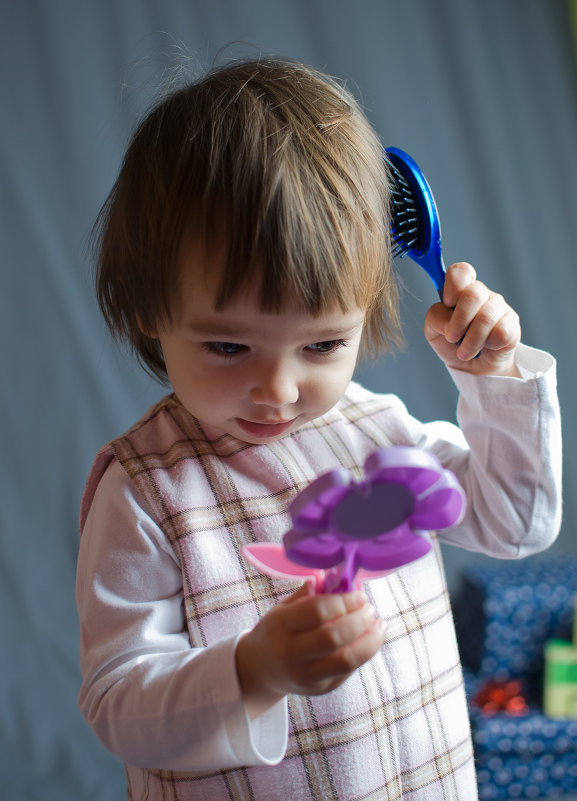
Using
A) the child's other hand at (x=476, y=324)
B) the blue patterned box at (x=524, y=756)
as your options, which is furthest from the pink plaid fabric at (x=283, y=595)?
the blue patterned box at (x=524, y=756)

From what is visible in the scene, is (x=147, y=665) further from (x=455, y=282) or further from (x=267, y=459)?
(x=455, y=282)

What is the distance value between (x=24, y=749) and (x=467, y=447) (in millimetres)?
920

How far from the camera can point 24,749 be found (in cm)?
129

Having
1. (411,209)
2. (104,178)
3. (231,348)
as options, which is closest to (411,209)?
(411,209)

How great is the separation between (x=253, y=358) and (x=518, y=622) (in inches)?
37.3

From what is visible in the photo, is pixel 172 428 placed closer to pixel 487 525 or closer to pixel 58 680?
pixel 487 525

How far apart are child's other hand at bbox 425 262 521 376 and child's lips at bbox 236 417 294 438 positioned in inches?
6.4

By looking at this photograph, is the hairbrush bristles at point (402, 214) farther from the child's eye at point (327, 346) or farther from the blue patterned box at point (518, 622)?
the blue patterned box at point (518, 622)

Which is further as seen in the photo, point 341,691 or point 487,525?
point 487,525

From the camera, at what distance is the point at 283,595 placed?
0.62 meters

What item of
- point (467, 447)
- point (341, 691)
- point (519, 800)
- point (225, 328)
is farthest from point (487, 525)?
point (519, 800)

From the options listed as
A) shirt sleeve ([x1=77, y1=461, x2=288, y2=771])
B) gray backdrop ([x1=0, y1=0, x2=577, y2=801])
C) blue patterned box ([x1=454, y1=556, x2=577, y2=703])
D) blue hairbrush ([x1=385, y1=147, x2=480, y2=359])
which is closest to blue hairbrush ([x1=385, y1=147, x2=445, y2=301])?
blue hairbrush ([x1=385, y1=147, x2=480, y2=359])

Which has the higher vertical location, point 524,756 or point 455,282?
point 455,282

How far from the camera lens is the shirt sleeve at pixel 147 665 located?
0.51 m
